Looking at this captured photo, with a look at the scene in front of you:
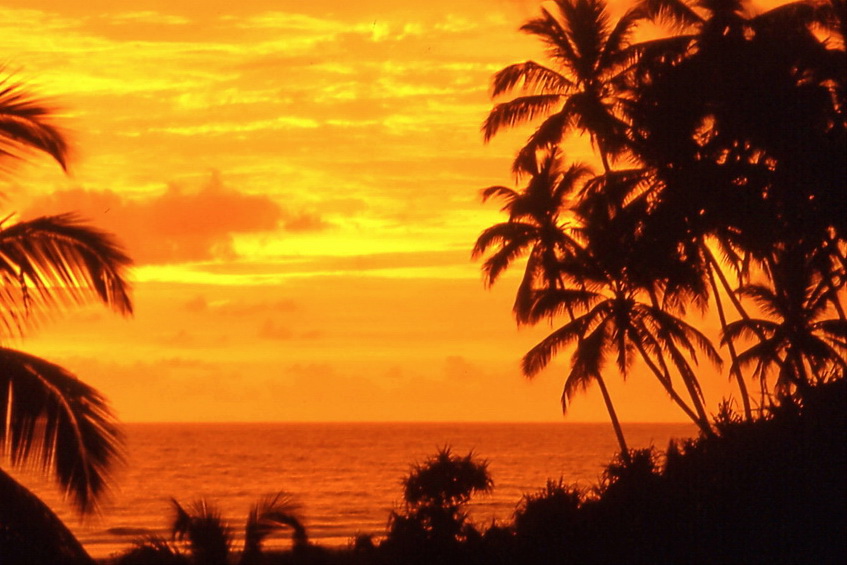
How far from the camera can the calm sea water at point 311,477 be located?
41.7m

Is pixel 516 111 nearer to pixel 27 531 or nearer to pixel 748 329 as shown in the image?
pixel 748 329

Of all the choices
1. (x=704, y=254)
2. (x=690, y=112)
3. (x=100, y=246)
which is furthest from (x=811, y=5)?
(x=100, y=246)

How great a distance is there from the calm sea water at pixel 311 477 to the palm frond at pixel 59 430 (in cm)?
20

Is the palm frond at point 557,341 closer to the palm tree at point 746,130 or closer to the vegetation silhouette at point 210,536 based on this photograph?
the palm tree at point 746,130

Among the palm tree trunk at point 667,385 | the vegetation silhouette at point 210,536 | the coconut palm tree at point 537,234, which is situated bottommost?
the vegetation silhouette at point 210,536

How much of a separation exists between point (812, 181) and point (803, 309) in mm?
8892

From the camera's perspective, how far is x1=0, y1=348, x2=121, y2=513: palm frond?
8.57 meters

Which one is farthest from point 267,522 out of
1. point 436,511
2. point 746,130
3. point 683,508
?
point 746,130

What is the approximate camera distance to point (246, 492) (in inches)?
2387

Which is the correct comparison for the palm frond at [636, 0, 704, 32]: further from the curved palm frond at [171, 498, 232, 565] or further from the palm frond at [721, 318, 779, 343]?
the curved palm frond at [171, 498, 232, 565]

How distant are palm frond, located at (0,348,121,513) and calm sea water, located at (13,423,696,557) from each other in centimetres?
20

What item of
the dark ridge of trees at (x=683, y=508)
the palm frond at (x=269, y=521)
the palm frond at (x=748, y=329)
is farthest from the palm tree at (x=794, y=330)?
the palm frond at (x=269, y=521)

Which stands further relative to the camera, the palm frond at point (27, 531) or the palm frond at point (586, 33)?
the palm frond at point (586, 33)

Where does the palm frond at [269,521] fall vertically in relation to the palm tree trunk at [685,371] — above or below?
below
